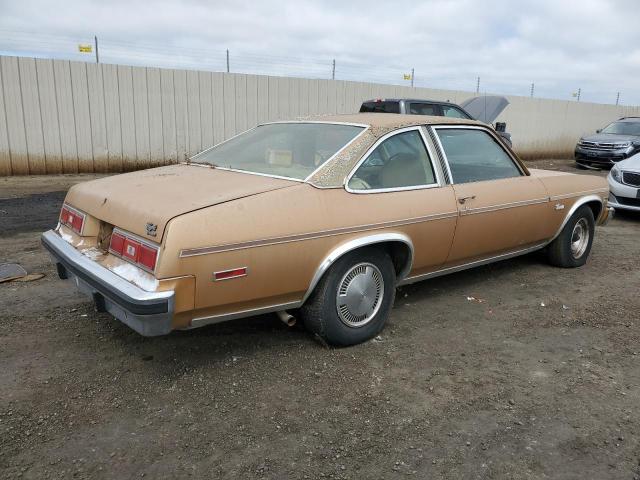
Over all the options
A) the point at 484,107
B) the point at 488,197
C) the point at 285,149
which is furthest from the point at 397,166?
the point at 484,107

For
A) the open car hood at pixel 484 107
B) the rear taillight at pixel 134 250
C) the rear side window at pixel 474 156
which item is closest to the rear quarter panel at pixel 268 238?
the rear taillight at pixel 134 250

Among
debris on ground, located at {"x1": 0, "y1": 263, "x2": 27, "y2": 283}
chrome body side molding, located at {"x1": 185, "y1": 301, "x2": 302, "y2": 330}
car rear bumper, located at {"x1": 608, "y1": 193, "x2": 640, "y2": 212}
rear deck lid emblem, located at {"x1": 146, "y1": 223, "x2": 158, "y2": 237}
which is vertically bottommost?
debris on ground, located at {"x1": 0, "y1": 263, "x2": 27, "y2": 283}

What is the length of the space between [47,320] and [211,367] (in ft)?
4.73

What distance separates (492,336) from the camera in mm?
3908

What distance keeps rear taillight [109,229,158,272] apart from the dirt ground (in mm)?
740

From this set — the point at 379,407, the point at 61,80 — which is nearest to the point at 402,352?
the point at 379,407

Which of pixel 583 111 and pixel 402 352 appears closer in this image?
pixel 402 352

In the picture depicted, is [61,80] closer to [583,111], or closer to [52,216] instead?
[52,216]

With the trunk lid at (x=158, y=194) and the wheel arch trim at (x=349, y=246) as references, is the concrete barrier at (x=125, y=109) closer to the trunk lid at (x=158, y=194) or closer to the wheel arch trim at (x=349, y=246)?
the trunk lid at (x=158, y=194)

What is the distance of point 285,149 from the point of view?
12.8 feet

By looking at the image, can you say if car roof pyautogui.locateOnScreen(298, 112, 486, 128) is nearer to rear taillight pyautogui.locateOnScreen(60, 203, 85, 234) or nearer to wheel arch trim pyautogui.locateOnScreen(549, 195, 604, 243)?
wheel arch trim pyautogui.locateOnScreen(549, 195, 604, 243)

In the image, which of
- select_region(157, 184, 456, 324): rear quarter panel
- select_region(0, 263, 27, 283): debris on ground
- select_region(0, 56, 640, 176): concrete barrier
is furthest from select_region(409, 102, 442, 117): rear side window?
select_region(0, 263, 27, 283): debris on ground

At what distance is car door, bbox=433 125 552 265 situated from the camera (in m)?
4.16

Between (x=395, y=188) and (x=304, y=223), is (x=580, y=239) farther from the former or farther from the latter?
(x=304, y=223)
